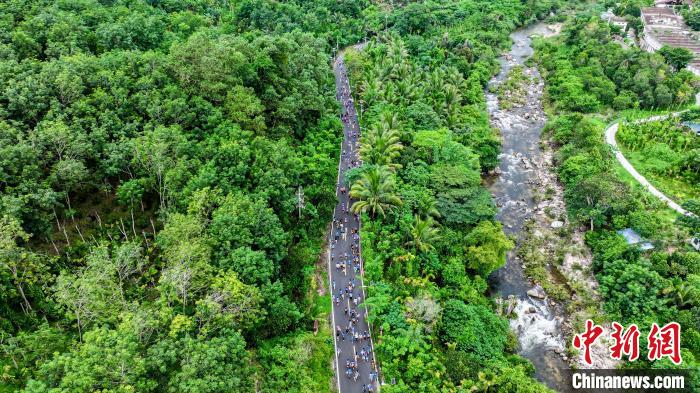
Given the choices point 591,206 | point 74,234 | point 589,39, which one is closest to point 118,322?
point 74,234

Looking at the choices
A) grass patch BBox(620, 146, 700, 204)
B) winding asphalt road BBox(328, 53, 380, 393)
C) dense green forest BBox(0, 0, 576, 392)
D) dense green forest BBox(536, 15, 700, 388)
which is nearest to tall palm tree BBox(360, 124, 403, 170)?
dense green forest BBox(0, 0, 576, 392)

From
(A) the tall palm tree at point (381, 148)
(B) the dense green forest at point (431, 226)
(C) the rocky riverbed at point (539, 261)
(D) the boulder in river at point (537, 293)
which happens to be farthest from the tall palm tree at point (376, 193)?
(D) the boulder in river at point (537, 293)

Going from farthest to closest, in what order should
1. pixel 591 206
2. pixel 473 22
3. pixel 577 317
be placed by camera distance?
pixel 473 22
pixel 591 206
pixel 577 317

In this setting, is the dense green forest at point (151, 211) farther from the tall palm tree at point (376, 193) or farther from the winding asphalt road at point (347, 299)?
the tall palm tree at point (376, 193)

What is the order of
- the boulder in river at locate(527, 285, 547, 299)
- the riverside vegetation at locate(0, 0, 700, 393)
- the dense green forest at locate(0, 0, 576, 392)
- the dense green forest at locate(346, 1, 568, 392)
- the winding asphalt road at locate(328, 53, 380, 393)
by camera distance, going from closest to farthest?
the dense green forest at locate(0, 0, 576, 392), the riverside vegetation at locate(0, 0, 700, 393), the winding asphalt road at locate(328, 53, 380, 393), the dense green forest at locate(346, 1, 568, 392), the boulder in river at locate(527, 285, 547, 299)

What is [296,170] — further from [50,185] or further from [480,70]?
[480,70]

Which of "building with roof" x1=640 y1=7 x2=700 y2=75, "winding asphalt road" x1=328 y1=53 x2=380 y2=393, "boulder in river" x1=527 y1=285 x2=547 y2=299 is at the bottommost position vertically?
"boulder in river" x1=527 y1=285 x2=547 y2=299

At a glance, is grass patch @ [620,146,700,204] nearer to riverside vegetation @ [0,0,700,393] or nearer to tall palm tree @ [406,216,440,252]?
riverside vegetation @ [0,0,700,393]

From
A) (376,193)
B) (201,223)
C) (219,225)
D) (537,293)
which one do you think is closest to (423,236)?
(376,193)
